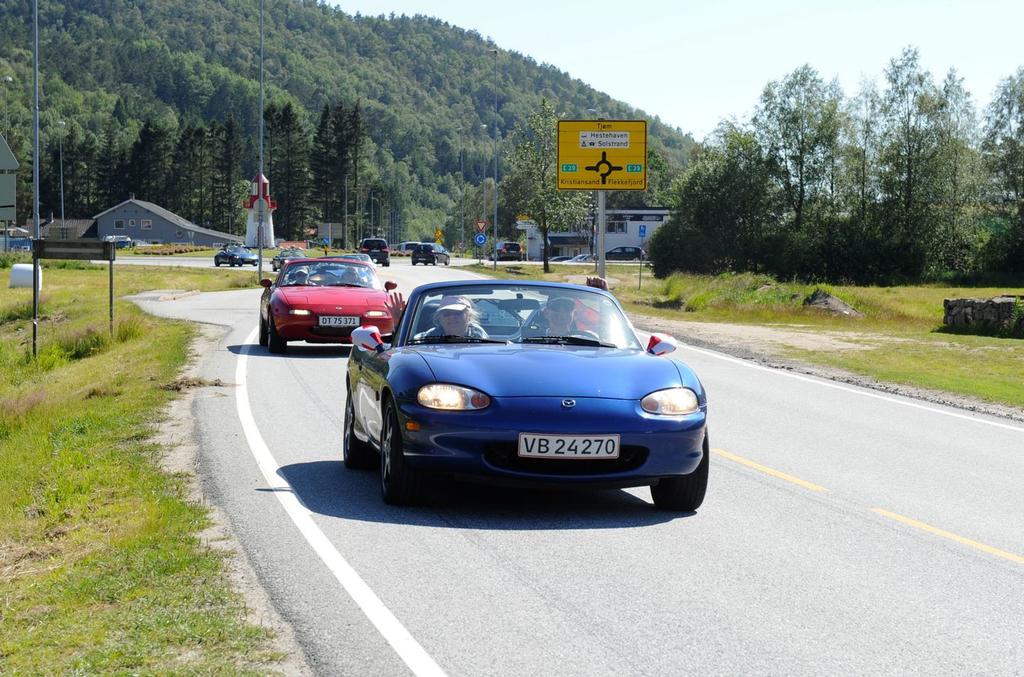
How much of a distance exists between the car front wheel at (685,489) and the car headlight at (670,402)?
0.92 feet

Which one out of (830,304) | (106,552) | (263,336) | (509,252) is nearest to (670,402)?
(106,552)

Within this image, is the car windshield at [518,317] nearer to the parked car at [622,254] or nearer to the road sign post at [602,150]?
the road sign post at [602,150]

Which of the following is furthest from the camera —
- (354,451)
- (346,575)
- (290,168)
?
(290,168)

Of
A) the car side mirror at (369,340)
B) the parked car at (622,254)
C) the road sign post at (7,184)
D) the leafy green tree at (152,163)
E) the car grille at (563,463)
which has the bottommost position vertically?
the parked car at (622,254)

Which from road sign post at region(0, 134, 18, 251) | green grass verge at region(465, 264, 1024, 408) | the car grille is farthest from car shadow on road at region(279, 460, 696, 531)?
road sign post at region(0, 134, 18, 251)

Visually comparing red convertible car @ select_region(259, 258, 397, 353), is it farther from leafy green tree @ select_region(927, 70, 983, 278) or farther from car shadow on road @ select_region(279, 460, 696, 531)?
leafy green tree @ select_region(927, 70, 983, 278)

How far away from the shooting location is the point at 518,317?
922 cm

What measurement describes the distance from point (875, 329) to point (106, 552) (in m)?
27.5

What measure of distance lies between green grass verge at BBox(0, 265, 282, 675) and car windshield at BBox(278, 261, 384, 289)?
154 inches

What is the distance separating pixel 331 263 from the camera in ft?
72.6

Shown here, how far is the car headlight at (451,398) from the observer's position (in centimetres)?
771

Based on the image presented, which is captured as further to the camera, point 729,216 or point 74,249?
point 729,216

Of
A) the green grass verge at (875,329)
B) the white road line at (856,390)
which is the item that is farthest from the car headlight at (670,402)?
the green grass verge at (875,329)

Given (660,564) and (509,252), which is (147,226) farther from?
(660,564)
